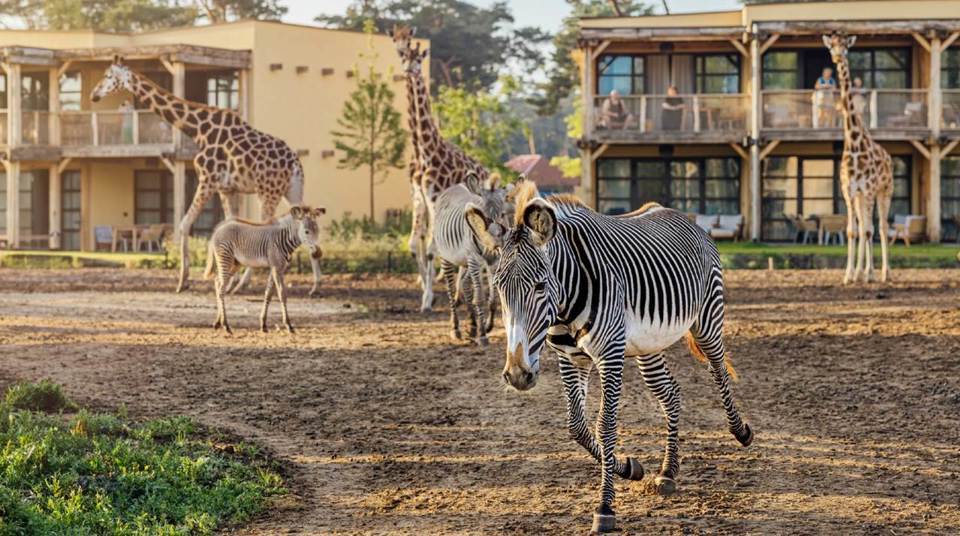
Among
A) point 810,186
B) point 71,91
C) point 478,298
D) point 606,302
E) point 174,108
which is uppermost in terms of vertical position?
point 71,91

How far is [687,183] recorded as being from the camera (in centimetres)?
3428

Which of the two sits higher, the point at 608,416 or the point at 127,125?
the point at 127,125

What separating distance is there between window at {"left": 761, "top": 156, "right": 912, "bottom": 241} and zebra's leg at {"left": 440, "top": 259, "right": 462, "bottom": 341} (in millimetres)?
19964

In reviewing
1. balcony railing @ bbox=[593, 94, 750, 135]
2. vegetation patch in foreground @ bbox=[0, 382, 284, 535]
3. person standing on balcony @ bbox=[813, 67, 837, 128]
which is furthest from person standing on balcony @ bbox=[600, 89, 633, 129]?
vegetation patch in foreground @ bbox=[0, 382, 284, 535]

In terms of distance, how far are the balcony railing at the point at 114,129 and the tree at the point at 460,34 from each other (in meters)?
22.9

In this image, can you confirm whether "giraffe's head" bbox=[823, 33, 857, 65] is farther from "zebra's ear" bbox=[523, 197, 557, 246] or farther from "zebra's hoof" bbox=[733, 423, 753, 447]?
"zebra's ear" bbox=[523, 197, 557, 246]

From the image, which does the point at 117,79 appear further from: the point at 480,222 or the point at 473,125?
the point at 480,222

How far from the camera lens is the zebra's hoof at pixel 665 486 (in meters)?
7.48

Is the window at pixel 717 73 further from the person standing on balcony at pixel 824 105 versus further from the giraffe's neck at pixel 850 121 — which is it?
the giraffe's neck at pixel 850 121

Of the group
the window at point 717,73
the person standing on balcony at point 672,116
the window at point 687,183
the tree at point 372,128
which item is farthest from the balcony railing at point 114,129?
the window at point 717,73

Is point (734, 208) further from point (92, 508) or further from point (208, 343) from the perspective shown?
point (92, 508)

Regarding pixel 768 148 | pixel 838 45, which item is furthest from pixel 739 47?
pixel 838 45

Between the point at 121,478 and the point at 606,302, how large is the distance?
9.87 feet

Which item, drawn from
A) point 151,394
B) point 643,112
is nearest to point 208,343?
point 151,394
